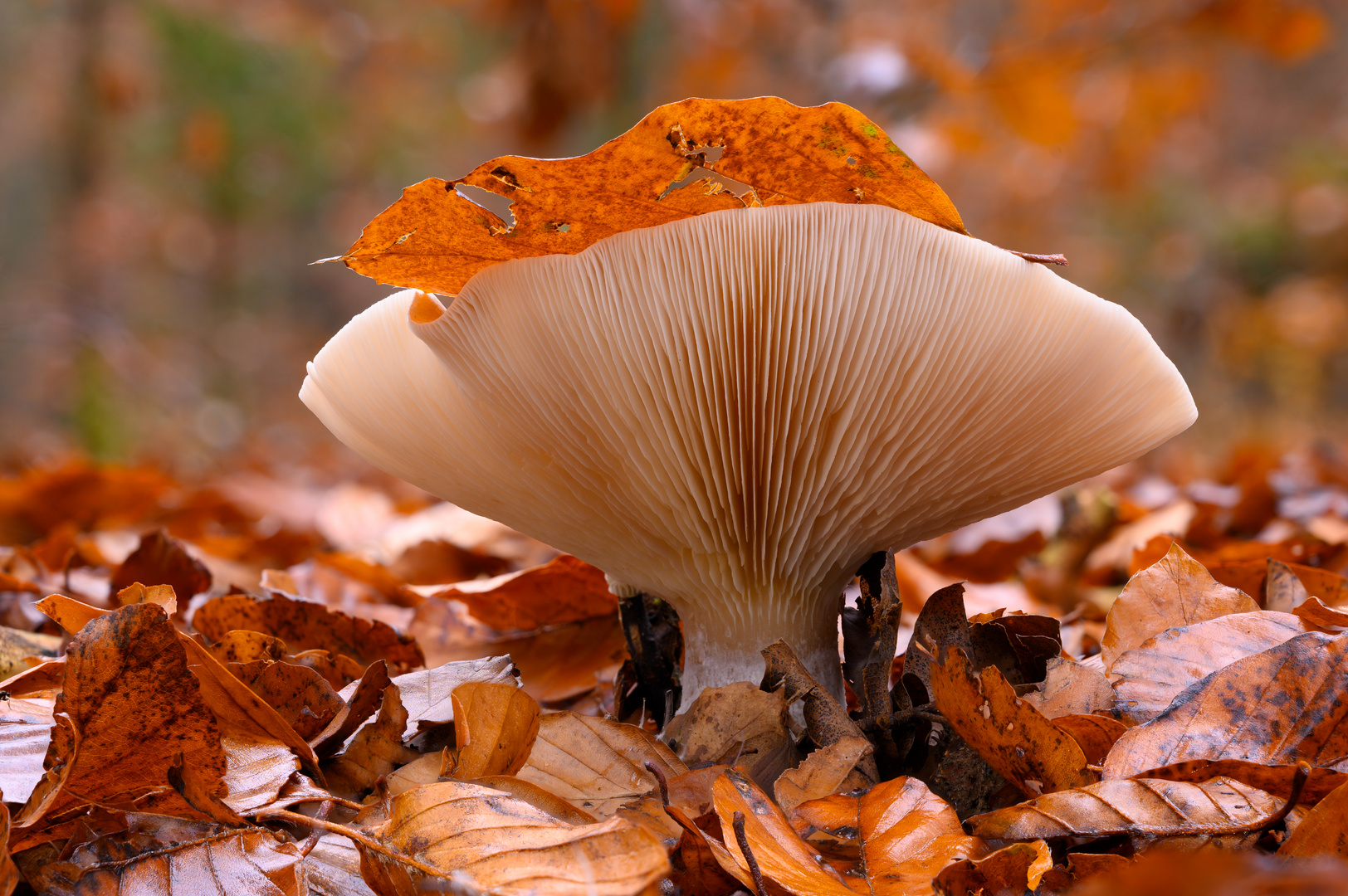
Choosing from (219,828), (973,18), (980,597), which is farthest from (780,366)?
(973,18)

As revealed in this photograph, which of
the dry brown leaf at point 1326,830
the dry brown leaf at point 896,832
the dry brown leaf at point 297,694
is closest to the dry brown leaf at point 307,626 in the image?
the dry brown leaf at point 297,694

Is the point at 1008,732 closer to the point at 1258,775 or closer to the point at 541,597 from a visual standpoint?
the point at 1258,775

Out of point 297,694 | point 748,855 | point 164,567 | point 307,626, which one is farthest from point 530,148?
point 748,855

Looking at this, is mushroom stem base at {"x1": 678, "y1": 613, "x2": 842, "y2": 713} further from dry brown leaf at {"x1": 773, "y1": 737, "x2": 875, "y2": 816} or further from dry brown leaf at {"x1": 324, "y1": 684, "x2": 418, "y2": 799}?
dry brown leaf at {"x1": 324, "y1": 684, "x2": 418, "y2": 799}

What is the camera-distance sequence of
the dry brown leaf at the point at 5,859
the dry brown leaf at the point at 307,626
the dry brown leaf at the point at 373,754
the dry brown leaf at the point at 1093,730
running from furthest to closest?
the dry brown leaf at the point at 307,626
the dry brown leaf at the point at 373,754
the dry brown leaf at the point at 1093,730
the dry brown leaf at the point at 5,859

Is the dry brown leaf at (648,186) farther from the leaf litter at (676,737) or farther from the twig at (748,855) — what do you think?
the twig at (748,855)

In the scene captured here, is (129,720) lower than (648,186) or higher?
lower

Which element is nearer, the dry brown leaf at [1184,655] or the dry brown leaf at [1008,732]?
the dry brown leaf at [1008,732]
